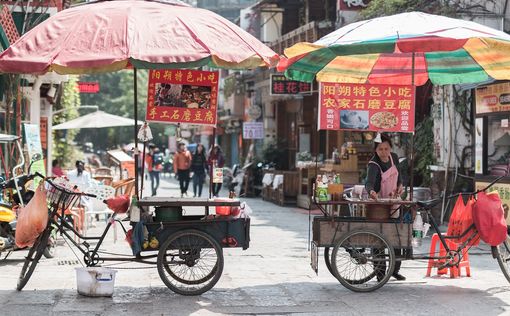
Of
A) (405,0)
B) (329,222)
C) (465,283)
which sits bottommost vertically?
(465,283)

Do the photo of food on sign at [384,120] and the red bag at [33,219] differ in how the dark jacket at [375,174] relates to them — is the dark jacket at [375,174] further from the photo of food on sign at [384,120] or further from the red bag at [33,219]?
the red bag at [33,219]

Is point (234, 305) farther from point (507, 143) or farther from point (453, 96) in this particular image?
point (453, 96)

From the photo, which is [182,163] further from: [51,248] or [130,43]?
[130,43]

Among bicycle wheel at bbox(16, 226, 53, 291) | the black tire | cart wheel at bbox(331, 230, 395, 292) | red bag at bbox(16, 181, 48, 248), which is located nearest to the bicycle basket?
red bag at bbox(16, 181, 48, 248)

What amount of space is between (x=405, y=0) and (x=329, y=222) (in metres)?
10.7

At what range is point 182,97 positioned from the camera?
8.60m

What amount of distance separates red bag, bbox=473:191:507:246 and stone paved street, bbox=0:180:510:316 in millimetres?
646

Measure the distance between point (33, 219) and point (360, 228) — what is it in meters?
3.59

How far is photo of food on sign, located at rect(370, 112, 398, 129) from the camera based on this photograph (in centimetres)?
888

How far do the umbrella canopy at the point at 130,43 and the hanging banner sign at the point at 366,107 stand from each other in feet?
2.77

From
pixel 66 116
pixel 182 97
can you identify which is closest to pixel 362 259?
pixel 182 97

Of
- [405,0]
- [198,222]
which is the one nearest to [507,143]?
[405,0]

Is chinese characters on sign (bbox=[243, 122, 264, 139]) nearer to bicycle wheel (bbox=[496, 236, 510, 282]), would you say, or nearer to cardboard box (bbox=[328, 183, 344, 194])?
cardboard box (bbox=[328, 183, 344, 194])

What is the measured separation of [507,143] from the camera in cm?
1452
